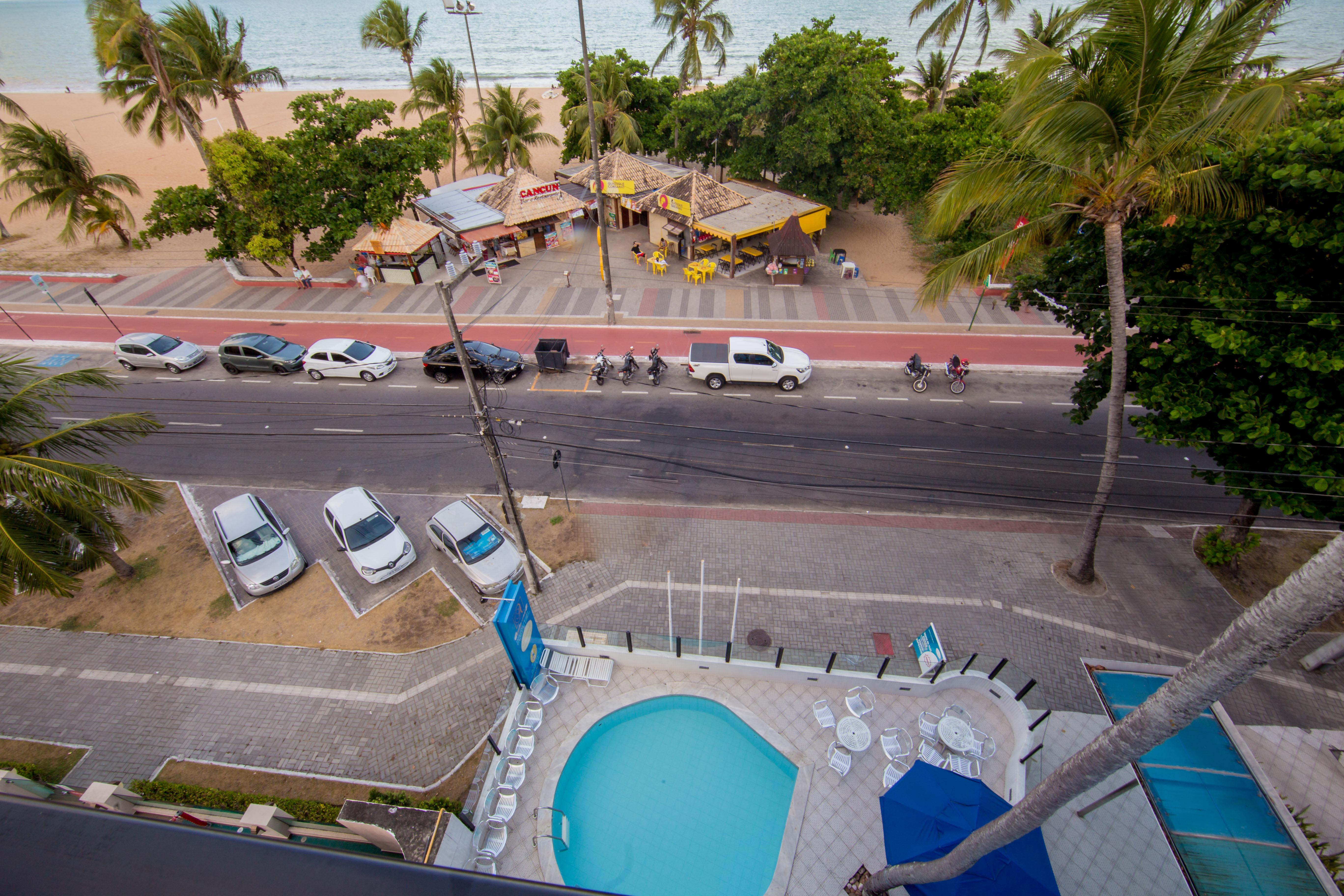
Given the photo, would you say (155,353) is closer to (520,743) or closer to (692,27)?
(520,743)

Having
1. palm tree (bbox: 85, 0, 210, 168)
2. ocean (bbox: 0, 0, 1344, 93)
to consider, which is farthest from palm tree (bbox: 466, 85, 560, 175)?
ocean (bbox: 0, 0, 1344, 93)

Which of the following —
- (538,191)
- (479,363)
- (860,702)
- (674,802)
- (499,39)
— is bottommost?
(674,802)

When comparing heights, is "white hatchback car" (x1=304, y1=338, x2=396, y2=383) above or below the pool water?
above

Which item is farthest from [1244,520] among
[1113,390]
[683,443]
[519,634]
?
[519,634]

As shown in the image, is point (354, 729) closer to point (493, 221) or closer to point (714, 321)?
point (714, 321)

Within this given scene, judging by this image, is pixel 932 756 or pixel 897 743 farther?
pixel 897 743

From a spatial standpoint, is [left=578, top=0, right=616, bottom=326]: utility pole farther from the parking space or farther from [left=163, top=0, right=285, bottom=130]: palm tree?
[left=163, top=0, right=285, bottom=130]: palm tree

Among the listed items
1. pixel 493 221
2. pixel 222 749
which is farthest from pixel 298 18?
pixel 222 749
